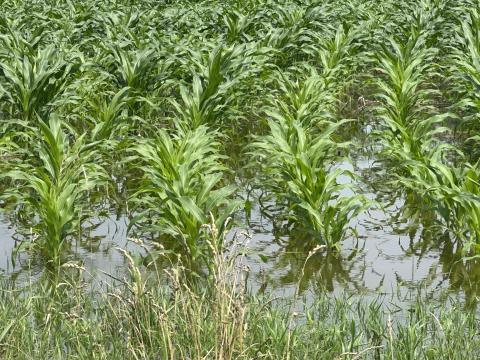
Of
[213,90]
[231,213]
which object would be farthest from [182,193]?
[213,90]

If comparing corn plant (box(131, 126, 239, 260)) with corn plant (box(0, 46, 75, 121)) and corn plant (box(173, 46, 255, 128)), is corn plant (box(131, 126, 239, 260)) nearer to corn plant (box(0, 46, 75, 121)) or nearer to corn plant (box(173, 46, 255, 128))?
corn plant (box(173, 46, 255, 128))

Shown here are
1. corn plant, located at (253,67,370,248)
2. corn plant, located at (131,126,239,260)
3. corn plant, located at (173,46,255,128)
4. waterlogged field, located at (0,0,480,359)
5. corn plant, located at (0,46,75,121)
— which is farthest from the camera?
corn plant, located at (0,46,75,121)

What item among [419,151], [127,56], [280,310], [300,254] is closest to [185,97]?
[127,56]

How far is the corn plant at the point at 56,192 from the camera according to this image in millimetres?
5262

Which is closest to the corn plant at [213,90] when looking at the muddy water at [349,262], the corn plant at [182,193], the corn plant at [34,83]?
the corn plant at [34,83]

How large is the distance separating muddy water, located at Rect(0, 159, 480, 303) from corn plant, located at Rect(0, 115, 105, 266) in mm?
160

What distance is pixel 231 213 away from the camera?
→ 5598 millimetres

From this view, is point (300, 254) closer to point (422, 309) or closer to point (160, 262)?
point (160, 262)

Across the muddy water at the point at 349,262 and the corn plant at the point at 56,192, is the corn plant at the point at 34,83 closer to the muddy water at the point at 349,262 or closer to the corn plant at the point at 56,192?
the corn plant at the point at 56,192

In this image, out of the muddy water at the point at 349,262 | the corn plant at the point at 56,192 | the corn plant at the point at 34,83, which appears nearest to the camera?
the muddy water at the point at 349,262

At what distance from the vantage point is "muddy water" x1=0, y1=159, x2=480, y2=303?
487 centimetres

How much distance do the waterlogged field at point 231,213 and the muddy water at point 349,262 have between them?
0.02 m

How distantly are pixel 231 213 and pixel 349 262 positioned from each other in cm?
75

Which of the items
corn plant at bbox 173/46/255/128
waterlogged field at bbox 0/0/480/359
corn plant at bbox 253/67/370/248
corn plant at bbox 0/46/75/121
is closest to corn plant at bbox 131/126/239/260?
waterlogged field at bbox 0/0/480/359
